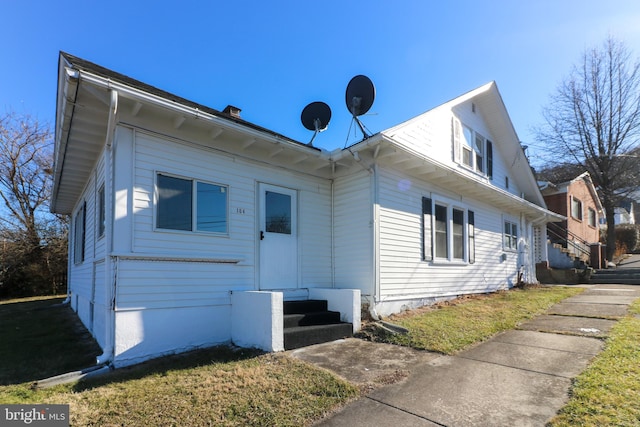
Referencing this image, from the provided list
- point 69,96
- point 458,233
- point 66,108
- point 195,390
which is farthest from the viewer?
point 458,233

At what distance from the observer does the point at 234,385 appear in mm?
3779

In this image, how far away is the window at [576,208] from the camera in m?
19.6

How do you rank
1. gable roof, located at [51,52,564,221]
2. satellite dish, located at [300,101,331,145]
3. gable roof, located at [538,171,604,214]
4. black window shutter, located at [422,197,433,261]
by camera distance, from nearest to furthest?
gable roof, located at [51,52,564,221] → black window shutter, located at [422,197,433,261] → satellite dish, located at [300,101,331,145] → gable roof, located at [538,171,604,214]

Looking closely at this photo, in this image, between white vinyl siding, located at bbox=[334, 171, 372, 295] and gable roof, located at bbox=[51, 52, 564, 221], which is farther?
white vinyl siding, located at bbox=[334, 171, 372, 295]

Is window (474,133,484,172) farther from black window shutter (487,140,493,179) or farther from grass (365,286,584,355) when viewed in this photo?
grass (365,286,584,355)

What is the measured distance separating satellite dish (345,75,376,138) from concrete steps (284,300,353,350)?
4.21 m

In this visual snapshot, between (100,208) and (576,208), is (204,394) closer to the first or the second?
(100,208)

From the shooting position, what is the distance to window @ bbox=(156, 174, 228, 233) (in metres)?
5.52

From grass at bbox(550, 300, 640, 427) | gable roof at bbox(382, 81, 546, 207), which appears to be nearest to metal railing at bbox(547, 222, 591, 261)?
gable roof at bbox(382, 81, 546, 207)

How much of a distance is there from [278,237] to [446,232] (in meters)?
4.87

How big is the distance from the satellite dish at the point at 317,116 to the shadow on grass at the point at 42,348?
6.79 m

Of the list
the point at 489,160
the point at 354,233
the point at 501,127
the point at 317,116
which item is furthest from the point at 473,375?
the point at 501,127

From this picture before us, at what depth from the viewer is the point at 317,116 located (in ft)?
30.6

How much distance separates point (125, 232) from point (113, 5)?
4926mm
